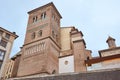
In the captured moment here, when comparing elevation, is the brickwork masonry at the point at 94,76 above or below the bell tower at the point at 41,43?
below

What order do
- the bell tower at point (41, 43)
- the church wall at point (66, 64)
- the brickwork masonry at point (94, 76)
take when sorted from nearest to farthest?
the brickwork masonry at point (94, 76) → the church wall at point (66, 64) → the bell tower at point (41, 43)

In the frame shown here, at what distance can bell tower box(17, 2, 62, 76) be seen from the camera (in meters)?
20.8

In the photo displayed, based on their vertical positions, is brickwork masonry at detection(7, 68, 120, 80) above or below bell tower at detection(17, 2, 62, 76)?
below

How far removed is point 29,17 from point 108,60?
17.2m

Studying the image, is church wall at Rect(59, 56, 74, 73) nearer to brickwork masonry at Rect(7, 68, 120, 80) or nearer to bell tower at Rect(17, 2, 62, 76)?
→ bell tower at Rect(17, 2, 62, 76)

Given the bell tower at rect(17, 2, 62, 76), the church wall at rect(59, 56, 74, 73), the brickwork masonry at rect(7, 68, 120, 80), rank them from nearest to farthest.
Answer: the brickwork masonry at rect(7, 68, 120, 80) → the church wall at rect(59, 56, 74, 73) → the bell tower at rect(17, 2, 62, 76)

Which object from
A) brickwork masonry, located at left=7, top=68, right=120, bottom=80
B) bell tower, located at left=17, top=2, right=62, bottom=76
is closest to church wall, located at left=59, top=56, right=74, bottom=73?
bell tower, located at left=17, top=2, right=62, bottom=76

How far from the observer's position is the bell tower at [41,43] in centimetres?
2081

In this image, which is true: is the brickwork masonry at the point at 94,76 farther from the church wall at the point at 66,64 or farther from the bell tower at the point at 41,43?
the church wall at the point at 66,64

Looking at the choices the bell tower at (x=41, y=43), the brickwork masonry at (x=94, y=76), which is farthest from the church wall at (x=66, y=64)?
the brickwork masonry at (x=94, y=76)

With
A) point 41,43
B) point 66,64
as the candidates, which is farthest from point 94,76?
point 41,43

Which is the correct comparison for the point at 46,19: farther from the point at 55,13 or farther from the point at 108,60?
the point at 108,60

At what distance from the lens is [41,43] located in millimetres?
23203

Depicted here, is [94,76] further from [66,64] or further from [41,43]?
[41,43]
